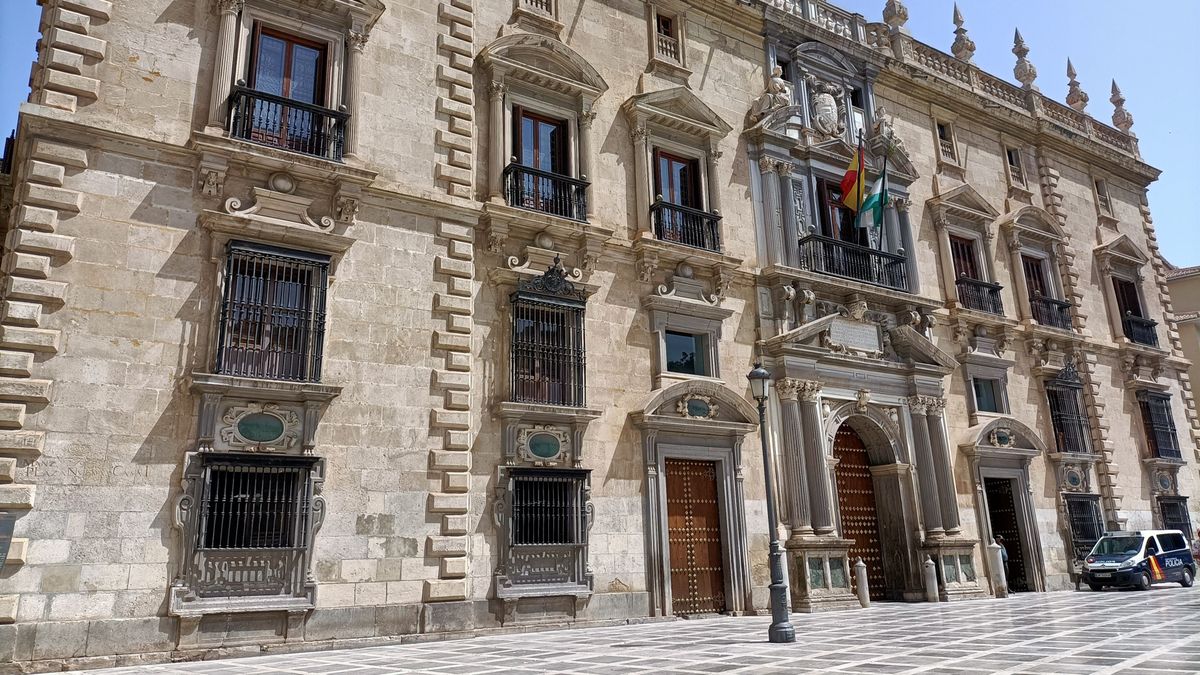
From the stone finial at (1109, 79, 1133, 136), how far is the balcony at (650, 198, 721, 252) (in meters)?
19.9

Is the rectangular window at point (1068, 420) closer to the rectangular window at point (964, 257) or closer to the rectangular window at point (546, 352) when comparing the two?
the rectangular window at point (964, 257)

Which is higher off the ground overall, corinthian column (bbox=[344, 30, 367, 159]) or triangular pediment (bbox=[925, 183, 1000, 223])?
triangular pediment (bbox=[925, 183, 1000, 223])

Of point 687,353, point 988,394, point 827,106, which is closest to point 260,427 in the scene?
point 687,353

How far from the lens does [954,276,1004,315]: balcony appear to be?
2089 cm

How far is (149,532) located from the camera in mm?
10281

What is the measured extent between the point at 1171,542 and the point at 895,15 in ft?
48.9

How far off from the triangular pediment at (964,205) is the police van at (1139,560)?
8.46 meters

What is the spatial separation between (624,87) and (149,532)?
11.6 metres

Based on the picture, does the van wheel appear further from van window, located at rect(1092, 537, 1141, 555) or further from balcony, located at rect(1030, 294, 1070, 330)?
balcony, located at rect(1030, 294, 1070, 330)

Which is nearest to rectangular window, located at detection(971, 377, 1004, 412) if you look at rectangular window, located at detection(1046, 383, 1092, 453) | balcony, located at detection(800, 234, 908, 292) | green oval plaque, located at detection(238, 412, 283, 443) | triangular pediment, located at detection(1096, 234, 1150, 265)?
rectangular window, located at detection(1046, 383, 1092, 453)

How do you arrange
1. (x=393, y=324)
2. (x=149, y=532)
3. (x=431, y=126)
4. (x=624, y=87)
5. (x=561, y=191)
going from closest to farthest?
(x=149, y=532) < (x=393, y=324) < (x=431, y=126) < (x=561, y=191) < (x=624, y=87)

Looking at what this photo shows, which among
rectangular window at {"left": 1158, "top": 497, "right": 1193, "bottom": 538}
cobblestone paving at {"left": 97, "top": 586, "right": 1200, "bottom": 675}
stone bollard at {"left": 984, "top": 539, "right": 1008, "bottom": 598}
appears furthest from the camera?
rectangular window at {"left": 1158, "top": 497, "right": 1193, "bottom": 538}

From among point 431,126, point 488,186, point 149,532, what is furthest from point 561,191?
point 149,532

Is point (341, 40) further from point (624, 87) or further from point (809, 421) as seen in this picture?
point (809, 421)
